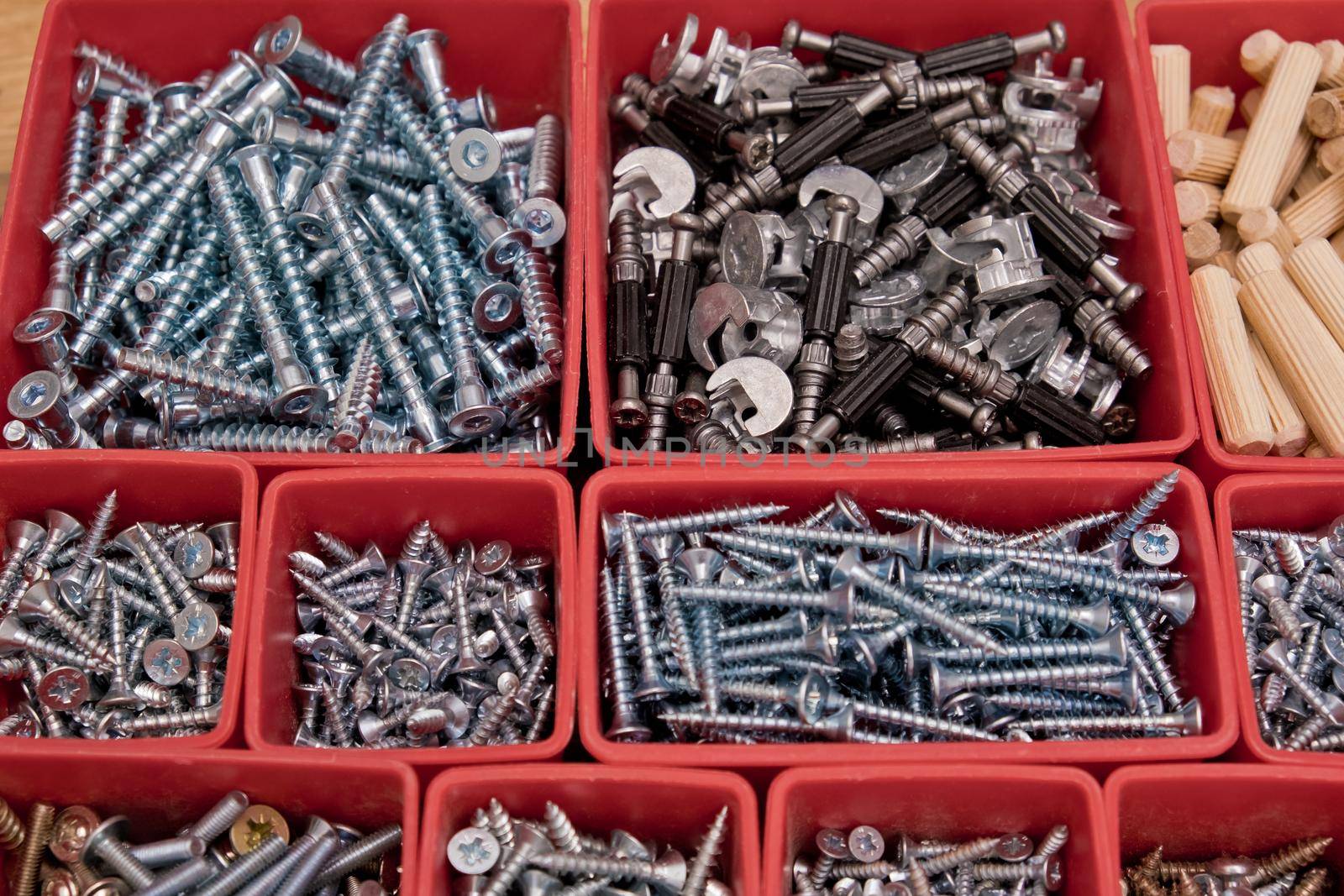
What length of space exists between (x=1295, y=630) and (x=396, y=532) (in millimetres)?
1586

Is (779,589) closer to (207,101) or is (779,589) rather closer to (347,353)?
(347,353)

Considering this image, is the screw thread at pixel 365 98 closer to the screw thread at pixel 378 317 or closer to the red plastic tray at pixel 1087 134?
the screw thread at pixel 378 317

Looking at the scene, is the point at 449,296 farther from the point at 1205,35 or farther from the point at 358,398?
the point at 1205,35

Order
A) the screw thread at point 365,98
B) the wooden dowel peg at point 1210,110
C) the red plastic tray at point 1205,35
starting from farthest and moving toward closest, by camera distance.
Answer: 1. the wooden dowel peg at point 1210,110
2. the screw thread at point 365,98
3. the red plastic tray at point 1205,35

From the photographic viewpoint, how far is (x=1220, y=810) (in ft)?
5.89

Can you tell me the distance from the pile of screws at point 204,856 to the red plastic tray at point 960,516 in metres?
0.45

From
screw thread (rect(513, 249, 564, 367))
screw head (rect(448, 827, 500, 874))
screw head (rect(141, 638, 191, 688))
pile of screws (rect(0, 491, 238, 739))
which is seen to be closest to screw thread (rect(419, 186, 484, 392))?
screw thread (rect(513, 249, 564, 367))

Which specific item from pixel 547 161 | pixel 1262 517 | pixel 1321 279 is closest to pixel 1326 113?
pixel 1321 279

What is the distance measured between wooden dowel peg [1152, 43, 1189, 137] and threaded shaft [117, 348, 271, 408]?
1970 mm

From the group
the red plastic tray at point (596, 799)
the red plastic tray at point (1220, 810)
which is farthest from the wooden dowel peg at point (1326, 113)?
the red plastic tray at point (596, 799)

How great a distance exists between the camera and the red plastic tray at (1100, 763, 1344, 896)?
5.63ft

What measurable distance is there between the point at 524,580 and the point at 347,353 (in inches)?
22.7

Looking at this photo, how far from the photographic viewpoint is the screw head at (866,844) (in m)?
1.80

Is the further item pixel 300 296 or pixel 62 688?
pixel 300 296
